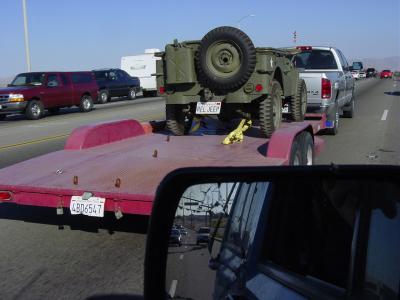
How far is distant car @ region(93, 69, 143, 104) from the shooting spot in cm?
3111

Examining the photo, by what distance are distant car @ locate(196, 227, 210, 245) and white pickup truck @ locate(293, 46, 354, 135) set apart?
31.6 feet

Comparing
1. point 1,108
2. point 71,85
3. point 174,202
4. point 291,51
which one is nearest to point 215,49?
point 291,51

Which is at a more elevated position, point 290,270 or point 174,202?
point 174,202

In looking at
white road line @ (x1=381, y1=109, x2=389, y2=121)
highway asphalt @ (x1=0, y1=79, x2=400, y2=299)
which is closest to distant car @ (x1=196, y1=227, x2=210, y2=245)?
highway asphalt @ (x1=0, y1=79, x2=400, y2=299)

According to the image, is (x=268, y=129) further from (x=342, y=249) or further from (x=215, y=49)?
(x=342, y=249)

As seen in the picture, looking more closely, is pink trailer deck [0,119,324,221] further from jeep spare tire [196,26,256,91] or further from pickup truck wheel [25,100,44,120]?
pickup truck wheel [25,100,44,120]

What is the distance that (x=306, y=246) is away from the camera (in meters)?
1.73

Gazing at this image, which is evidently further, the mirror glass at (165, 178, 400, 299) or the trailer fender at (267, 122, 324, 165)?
the trailer fender at (267, 122, 324, 165)

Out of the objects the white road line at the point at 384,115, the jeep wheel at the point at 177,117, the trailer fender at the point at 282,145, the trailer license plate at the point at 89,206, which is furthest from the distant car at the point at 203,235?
the white road line at the point at 384,115

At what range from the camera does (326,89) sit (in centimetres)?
1145

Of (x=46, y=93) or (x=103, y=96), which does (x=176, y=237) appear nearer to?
(x=46, y=93)

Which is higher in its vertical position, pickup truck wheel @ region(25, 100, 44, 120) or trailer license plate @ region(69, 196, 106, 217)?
trailer license plate @ region(69, 196, 106, 217)

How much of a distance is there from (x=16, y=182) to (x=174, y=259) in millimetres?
3831

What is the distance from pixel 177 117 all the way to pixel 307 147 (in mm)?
2601
